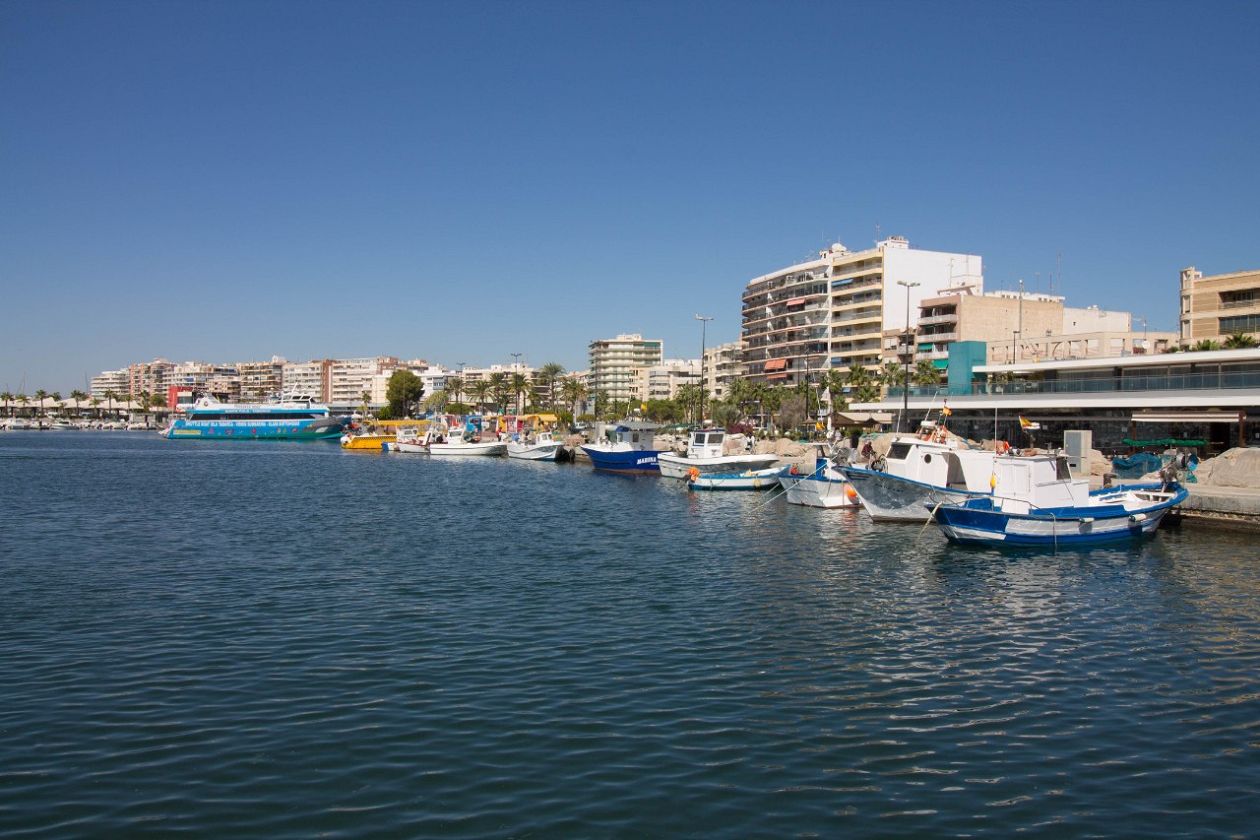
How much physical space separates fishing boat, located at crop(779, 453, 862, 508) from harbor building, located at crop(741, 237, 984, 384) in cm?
6254

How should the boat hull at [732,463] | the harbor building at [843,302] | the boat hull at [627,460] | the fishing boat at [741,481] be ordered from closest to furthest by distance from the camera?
the fishing boat at [741,481] < the boat hull at [732,463] < the boat hull at [627,460] < the harbor building at [843,302]

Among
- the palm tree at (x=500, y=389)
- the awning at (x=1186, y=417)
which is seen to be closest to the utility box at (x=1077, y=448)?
the awning at (x=1186, y=417)

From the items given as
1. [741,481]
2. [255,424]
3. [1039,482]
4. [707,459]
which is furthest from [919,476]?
[255,424]

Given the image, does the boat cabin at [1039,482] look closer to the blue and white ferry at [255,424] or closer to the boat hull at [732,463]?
the boat hull at [732,463]

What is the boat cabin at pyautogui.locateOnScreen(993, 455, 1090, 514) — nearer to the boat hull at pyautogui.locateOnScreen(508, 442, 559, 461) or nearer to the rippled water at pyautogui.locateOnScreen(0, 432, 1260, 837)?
the rippled water at pyautogui.locateOnScreen(0, 432, 1260, 837)

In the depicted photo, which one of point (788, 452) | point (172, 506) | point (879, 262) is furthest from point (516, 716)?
point (879, 262)

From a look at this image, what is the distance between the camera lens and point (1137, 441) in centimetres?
5191

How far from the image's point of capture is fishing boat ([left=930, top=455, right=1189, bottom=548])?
3033cm

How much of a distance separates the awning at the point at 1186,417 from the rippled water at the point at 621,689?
21866 millimetres

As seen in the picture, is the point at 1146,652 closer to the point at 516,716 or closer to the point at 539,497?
the point at 516,716

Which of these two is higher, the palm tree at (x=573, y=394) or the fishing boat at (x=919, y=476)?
the palm tree at (x=573, y=394)

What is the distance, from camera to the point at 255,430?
157625 mm

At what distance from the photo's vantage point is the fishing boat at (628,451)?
6950 centimetres

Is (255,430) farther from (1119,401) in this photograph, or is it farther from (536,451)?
(1119,401)
